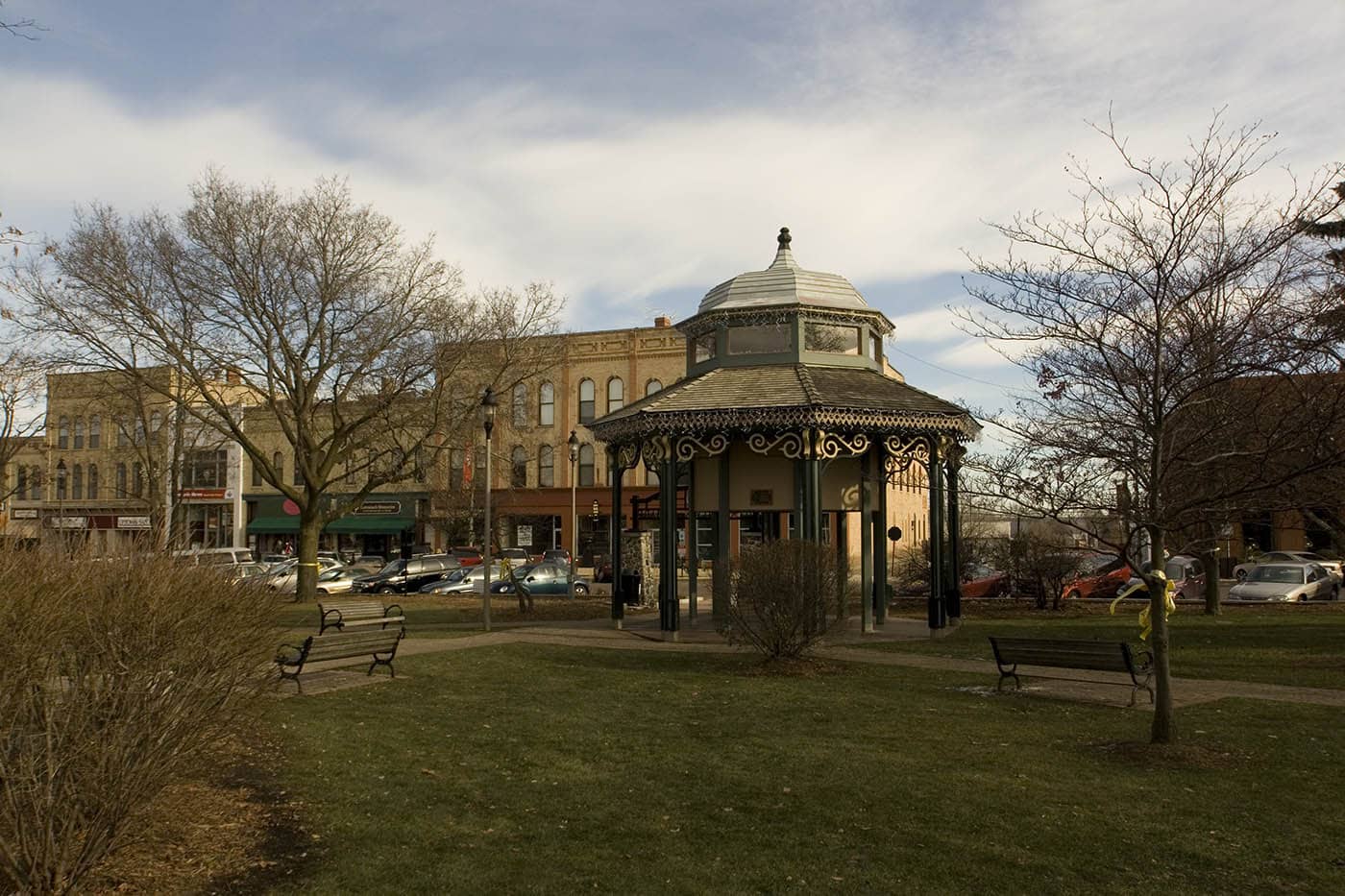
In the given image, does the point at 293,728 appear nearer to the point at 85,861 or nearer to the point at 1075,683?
the point at 85,861

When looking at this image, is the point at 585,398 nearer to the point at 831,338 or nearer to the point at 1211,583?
the point at 831,338

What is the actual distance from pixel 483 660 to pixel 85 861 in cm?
983

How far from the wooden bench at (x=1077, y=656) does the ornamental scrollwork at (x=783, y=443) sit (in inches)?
Result: 247

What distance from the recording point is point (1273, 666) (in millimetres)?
13938

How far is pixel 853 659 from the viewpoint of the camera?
15031mm

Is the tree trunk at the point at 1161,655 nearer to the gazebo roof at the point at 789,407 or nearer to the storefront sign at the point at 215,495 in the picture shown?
the gazebo roof at the point at 789,407

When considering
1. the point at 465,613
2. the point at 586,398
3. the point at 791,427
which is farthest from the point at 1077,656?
the point at 586,398

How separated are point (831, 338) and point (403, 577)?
21547 mm

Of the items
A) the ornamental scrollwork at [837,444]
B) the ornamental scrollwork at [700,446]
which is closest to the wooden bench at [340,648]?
the ornamental scrollwork at [700,446]

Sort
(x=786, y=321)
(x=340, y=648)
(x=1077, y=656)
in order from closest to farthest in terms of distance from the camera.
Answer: (x=1077, y=656) → (x=340, y=648) → (x=786, y=321)

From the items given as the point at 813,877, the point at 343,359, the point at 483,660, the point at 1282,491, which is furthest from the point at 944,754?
the point at 343,359

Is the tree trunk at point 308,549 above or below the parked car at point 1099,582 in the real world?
above

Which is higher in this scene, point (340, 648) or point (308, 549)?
point (308, 549)

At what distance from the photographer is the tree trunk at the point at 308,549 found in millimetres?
27453
